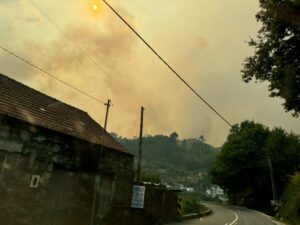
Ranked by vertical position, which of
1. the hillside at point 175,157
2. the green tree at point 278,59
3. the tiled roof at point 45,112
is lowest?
the tiled roof at point 45,112

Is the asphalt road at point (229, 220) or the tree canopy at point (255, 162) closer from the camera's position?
the asphalt road at point (229, 220)

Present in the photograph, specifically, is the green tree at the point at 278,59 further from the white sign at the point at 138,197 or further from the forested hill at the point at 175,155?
the forested hill at the point at 175,155

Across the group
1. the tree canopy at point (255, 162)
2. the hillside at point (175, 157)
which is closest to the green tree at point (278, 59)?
the tree canopy at point (255, 162)

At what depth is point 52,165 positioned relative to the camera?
14742mm

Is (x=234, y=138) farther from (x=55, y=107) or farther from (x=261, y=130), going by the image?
(x=55, y=107)

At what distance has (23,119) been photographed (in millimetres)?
13680

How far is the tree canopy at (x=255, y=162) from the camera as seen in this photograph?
56.5 metres

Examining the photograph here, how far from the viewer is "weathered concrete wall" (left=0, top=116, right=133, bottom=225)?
1281 centimetres

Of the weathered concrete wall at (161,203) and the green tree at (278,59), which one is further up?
the green tree at (278,59)

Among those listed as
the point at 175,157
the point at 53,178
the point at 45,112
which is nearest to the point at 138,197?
the point at 53,178

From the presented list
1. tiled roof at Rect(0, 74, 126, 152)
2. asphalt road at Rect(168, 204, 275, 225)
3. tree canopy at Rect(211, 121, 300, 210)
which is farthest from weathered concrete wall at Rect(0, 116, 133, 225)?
tree canopy at Rect(211, 121, 300, 210)

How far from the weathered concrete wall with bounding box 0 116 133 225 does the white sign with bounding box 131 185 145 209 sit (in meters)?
0.92

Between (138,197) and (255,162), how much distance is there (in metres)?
42.5

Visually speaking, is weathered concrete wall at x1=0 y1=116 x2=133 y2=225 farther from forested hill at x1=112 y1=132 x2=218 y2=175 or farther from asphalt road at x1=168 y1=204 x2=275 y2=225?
forested hill at x1=112 y1=132 x2=218 y2=175
